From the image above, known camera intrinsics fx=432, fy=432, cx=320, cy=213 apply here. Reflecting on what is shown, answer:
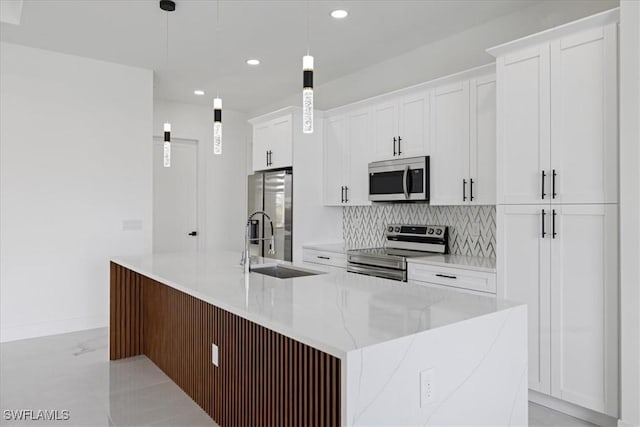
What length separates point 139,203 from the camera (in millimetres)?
4812

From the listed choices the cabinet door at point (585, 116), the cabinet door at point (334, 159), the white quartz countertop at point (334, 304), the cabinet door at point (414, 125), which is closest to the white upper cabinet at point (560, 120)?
the cabinet door at point (585, 116)

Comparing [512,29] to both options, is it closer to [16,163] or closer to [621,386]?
[621,386]

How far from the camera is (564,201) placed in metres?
2.59

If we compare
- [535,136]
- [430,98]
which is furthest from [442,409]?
[430,98]

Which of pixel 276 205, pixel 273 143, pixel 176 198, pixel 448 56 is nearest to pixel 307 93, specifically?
pixel 448 56

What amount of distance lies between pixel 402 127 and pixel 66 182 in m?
3.37

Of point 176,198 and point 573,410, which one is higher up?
point 176,198

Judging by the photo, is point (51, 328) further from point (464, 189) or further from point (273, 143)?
point (464, 189)

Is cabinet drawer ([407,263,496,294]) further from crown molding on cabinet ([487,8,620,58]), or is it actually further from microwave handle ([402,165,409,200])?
crown molding on cabinet ([487,8,620,58])

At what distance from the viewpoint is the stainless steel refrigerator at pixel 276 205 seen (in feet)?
15.3

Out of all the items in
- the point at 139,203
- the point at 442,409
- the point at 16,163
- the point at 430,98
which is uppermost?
the point at 430,98

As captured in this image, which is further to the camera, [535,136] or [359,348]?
[535,136]

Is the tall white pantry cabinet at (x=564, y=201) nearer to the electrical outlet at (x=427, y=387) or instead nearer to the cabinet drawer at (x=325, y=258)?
the electrical outlet at (x=427, y=387)

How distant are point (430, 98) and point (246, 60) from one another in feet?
6.56
